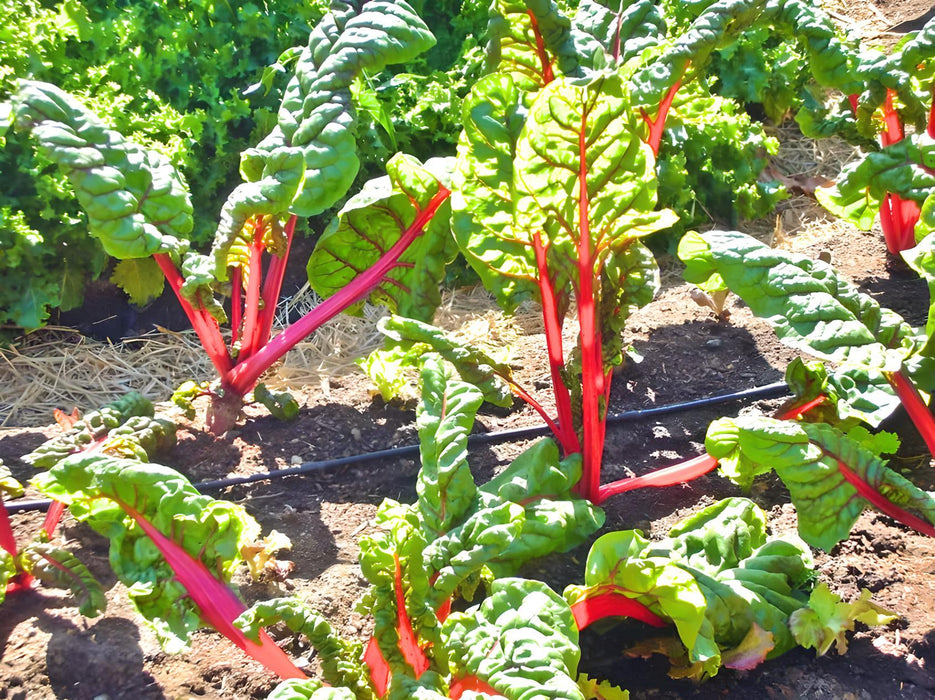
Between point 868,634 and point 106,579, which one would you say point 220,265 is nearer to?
point 106,579

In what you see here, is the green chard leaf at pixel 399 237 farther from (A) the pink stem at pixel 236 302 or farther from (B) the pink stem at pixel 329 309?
(A) the pink stem at pixel 236 302

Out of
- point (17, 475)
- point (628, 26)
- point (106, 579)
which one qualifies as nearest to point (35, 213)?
point (17, 475)

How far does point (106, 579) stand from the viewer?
6.70ft

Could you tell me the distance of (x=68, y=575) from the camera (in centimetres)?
186

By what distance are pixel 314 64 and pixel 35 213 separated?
4.53 feet

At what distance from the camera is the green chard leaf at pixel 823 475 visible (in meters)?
1.74

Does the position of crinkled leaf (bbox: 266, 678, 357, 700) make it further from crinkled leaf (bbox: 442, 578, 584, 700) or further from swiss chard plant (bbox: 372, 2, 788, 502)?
swiss chard plant (bbox: 372, 2, 788, 502)

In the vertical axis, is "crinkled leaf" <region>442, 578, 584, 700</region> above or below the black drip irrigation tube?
above

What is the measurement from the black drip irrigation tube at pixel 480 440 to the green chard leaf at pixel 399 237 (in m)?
0.40

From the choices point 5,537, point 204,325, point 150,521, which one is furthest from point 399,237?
point 5,537

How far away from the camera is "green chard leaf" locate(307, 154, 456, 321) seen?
7.86 feet

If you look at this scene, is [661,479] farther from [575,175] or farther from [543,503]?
[575,175]

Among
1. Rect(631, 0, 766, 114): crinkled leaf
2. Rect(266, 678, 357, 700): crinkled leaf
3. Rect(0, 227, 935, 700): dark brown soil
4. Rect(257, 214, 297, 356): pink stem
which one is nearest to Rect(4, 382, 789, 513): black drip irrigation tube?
Rect(0, 227, 935, 700): dark brown soil

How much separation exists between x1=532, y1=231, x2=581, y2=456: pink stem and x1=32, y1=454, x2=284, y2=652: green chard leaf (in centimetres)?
88
